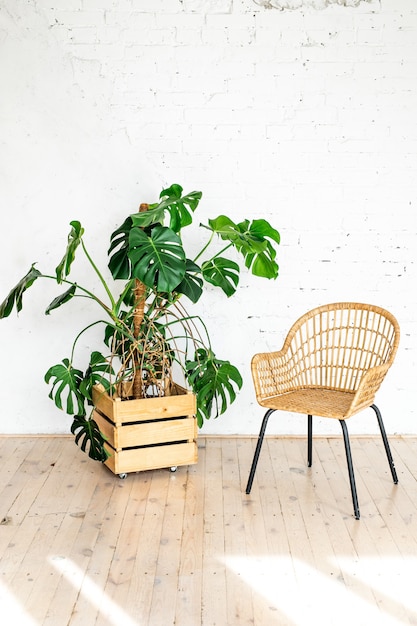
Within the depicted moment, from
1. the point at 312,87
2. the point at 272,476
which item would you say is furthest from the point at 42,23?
the point at 272,476

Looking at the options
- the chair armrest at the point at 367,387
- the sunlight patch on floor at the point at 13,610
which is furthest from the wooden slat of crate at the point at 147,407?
the sunlight patch on floor at the point at 13,610

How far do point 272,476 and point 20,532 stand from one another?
3.58 feet

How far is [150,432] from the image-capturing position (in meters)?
3.12

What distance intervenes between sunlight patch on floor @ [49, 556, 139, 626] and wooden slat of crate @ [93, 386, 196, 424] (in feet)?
2.39

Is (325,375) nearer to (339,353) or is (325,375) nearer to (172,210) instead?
(339,353)

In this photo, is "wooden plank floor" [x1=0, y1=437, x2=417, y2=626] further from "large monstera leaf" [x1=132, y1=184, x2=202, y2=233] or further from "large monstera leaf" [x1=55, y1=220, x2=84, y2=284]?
"large monstera leaf" [x1=132, y1=184, x2=202, y2=233]

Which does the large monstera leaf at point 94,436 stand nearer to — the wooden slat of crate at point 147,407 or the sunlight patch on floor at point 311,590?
the wooden slat of crate at point 147,407

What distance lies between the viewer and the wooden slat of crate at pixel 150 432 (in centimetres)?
309

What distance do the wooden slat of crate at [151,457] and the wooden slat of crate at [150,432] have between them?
0.03 meters

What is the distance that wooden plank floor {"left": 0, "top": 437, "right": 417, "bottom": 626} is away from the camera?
218 centimetres

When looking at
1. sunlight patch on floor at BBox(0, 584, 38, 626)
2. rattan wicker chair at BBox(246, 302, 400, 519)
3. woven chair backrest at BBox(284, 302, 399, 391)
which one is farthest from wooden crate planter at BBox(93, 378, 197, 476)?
sunlight patch on floor at BBox(0, 584, 38, 626)

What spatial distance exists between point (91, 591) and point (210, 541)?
1.61 feet

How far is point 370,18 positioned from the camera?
3.49m

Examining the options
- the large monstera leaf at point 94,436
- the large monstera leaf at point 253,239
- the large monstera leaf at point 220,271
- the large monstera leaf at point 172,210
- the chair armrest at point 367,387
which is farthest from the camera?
Answer: the large monstera leaf at point 220,271
